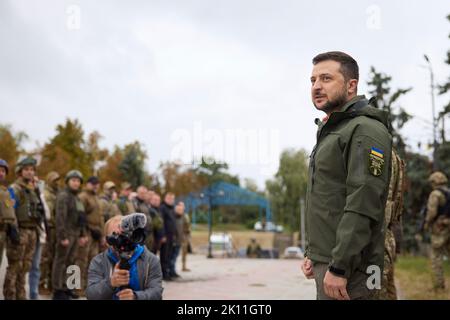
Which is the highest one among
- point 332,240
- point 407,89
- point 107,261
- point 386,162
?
point 407,89

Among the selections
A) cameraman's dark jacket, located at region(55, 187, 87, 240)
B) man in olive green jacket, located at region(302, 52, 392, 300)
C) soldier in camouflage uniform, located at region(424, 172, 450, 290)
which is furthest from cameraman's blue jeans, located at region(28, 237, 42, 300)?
soldier in camouflage uniform, located at region(424, 172, 450, 290)

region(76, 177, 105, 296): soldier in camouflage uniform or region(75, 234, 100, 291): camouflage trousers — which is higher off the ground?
region(76, 177, 105, 296): soldier in camouflage uniform

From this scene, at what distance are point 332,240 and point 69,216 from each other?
20.8ft

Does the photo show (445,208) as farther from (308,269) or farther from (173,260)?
(308,269)

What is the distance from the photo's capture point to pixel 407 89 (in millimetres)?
21031

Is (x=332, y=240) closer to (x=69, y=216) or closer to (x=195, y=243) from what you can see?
(x=69, y=216)

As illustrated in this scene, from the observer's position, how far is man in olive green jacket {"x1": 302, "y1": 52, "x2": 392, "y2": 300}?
217 cm

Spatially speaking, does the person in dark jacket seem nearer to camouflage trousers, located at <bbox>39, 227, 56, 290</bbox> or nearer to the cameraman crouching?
camouflage trousers, located at <bbox>39, 227, 56, 290</bbox>

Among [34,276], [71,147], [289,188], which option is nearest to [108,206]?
[34,276]

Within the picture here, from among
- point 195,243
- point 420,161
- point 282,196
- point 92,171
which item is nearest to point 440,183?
point 420,161

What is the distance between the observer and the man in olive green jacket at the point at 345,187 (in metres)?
2.17

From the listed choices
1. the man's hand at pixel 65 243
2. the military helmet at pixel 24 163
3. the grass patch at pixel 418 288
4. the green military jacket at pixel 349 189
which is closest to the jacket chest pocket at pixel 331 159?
the green military jacket at pixel 349 189

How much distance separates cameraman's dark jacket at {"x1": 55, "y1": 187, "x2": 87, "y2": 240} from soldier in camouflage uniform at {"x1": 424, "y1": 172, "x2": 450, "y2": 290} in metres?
5.97

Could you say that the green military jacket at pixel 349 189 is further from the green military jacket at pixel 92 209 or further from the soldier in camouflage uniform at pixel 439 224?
the soldier in camouflage uniform at pixel 439 224
